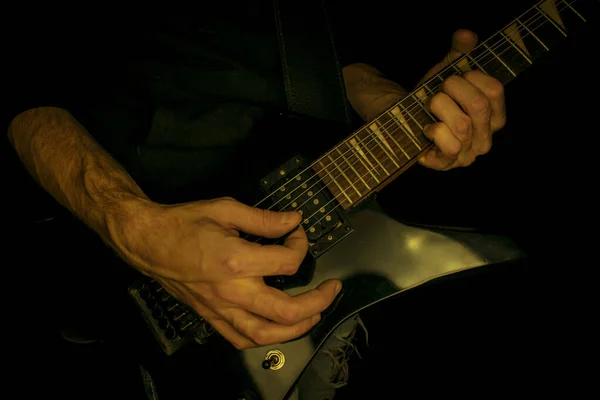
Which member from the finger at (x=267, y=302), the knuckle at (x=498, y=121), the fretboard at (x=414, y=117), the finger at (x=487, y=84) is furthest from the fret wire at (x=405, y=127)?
the finger at (x=267, y=302)

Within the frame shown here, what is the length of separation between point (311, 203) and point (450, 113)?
18.8 inches

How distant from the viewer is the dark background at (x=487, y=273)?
1.59 meters

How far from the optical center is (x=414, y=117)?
1.02 metres

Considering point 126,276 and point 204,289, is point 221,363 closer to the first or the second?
point 204,289

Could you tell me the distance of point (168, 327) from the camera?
921mm

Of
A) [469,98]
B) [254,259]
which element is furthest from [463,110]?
[254,259]

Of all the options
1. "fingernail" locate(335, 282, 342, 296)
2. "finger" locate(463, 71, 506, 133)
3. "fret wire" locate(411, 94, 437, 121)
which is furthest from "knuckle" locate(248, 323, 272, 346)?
"finger" locate(463, 71, 506, 133)

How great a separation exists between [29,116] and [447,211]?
1.67 m

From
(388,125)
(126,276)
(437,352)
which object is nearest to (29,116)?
(126,276)

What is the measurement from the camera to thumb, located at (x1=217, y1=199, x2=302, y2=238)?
2.61 ft

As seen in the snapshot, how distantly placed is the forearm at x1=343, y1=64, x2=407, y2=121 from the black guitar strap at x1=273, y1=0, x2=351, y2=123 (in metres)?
0.26

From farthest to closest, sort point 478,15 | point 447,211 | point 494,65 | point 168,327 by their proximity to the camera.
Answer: point 447,211 < point 478,15 < point 494,65 < point 168,327

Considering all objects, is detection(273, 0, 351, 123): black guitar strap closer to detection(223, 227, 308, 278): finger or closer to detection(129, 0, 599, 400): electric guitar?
detection(129, 0, 599, 400): electric guitar

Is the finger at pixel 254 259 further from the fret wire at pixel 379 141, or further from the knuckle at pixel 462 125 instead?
the knuckle at pixel 462 125
